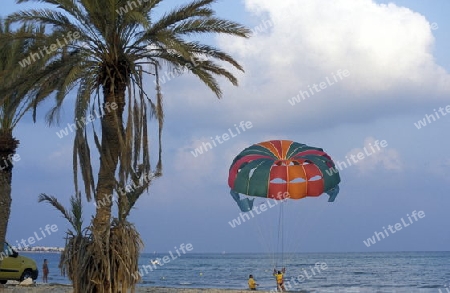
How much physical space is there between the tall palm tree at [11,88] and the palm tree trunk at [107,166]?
1.77 metres

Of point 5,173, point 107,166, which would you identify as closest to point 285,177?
point 107,166

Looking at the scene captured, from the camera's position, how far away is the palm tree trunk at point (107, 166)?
14.9 m

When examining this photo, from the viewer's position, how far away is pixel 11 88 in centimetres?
1603

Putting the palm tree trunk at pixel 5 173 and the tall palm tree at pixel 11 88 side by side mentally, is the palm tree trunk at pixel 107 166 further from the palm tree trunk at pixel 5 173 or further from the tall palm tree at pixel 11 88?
the palm tree trunk at pixel 5 173

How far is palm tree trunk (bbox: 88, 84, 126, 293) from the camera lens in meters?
14.9

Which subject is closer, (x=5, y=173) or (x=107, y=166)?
(x=107, y=166)

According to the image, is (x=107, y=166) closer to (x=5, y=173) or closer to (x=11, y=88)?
(x=11, y=88)

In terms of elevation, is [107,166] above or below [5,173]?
below

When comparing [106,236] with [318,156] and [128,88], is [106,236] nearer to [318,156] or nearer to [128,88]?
[128,88]

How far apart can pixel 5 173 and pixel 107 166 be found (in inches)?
246

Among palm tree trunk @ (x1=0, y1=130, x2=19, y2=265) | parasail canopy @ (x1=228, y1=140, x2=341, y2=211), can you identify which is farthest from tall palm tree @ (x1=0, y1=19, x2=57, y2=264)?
parasail canopy @ (x1=228, y1=140, x2=341, y2=211)

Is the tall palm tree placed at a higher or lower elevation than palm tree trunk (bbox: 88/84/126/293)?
higher

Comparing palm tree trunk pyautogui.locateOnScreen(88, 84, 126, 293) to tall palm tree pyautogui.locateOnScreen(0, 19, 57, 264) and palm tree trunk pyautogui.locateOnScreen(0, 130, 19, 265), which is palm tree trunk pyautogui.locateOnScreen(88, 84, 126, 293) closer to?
tall palm tree pyautogui.locateOnScreen(0, 19, 57, 264)

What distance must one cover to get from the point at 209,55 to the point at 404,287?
35.9 metres
